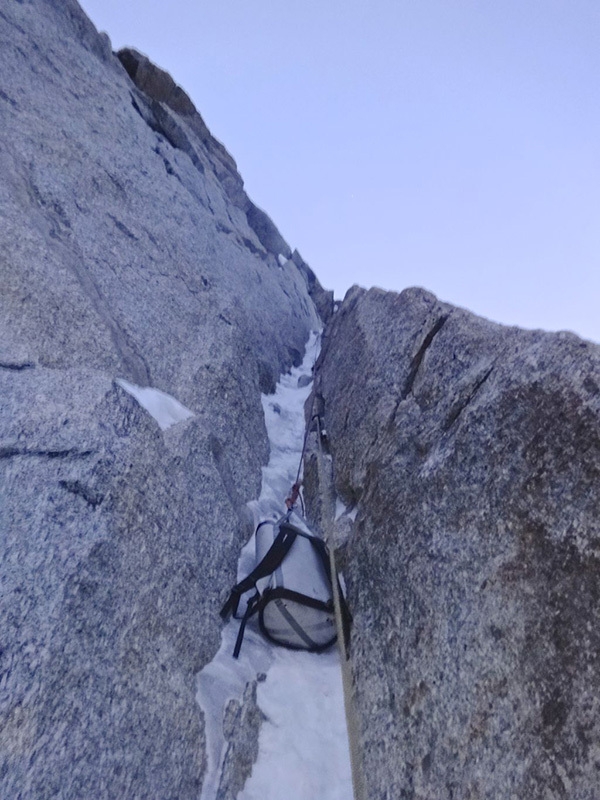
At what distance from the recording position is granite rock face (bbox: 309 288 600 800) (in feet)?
14.2

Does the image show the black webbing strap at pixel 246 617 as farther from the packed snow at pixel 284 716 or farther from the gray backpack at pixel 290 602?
the packed snow at pixel 284 716

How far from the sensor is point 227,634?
6.89 m

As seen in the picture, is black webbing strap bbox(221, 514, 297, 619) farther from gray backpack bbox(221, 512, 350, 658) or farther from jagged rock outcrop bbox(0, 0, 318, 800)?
jagged rock outcrop bbox(0, 0, 318, 800)

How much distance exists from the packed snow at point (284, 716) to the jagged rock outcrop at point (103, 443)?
1.03 feet

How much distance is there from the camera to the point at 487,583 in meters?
5.34

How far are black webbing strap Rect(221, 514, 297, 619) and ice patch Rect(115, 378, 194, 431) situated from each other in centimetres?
253

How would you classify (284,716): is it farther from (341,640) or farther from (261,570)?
(261,570)

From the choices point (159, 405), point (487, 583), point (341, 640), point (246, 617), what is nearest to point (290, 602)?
point (246, 617)

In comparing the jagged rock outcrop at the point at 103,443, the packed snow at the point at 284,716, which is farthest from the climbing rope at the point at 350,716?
the jagged rock outcrop at the point at 103,443

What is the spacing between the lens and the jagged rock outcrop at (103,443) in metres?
4.54

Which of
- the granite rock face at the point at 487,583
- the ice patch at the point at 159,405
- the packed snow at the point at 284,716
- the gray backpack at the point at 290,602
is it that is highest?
the granite rock face at the point at 487,583

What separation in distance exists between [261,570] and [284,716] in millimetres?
1837

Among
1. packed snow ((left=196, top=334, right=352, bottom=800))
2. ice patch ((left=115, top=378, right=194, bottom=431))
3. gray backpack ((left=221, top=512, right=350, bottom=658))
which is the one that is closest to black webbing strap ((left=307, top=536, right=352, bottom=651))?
gray backpack ((left=221, top=512, right=350, bottom=658))

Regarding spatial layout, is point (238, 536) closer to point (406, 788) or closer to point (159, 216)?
point (406, 788)
